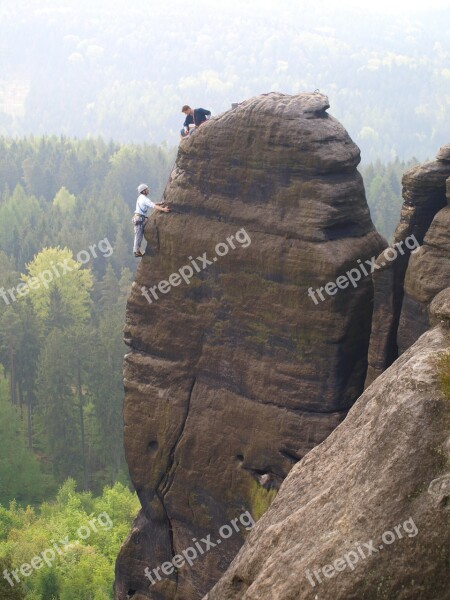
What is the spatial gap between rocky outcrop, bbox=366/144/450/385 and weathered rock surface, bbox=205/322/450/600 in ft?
12.6

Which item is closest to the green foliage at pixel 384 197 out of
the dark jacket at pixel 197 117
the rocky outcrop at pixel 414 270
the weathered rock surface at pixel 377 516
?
the dark jacket at pixel 197 117

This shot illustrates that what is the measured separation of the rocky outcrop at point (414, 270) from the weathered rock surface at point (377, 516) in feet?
12.6

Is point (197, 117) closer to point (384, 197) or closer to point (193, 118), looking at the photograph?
point (193, 118)

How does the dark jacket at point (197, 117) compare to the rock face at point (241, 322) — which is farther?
the dark jacket at point (197, 117)

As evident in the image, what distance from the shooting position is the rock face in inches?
1008

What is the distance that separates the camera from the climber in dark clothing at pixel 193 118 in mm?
28594

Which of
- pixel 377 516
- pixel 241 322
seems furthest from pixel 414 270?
pixel 377 516

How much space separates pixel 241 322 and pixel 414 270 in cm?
547

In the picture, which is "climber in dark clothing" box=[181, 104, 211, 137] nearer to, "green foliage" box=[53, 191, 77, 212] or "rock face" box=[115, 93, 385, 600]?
"rock face" box=[115, 93, 385, 600]

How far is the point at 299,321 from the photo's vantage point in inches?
1014

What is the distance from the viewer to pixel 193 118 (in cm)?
2889

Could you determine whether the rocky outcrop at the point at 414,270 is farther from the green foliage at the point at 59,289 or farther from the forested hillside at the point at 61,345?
the green foliage at the point at 59,289

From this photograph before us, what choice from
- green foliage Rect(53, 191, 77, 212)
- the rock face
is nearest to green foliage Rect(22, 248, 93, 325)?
green foliage Rect(53, 191, 77, 212)

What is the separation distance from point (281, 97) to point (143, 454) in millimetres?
11326
